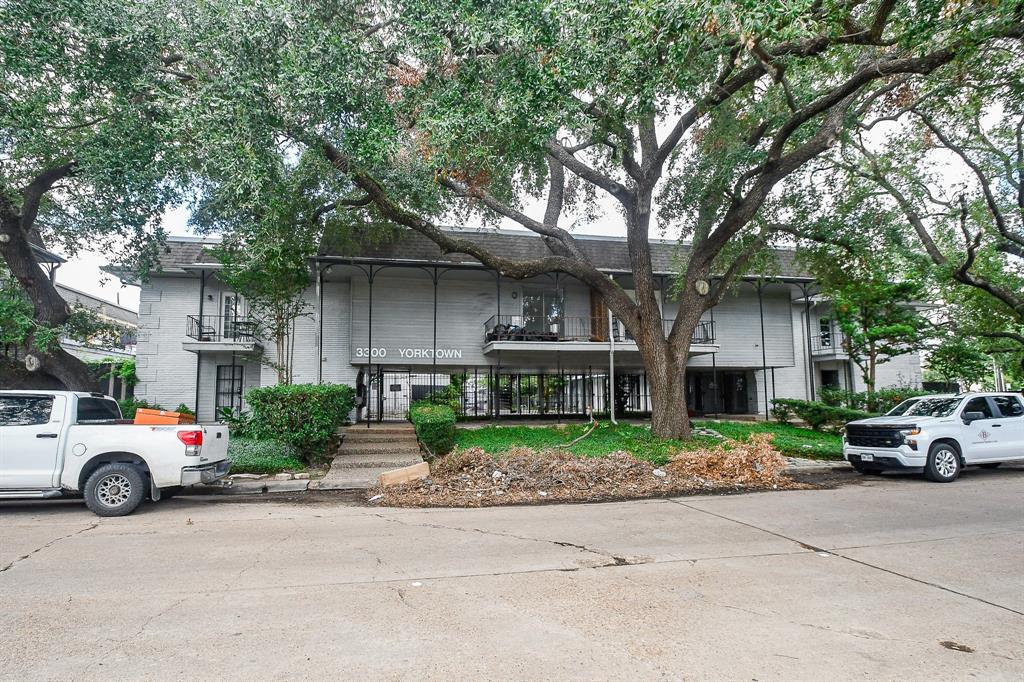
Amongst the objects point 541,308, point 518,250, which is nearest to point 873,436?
point 541,308

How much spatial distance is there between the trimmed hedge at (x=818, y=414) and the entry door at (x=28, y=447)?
19.0 metres

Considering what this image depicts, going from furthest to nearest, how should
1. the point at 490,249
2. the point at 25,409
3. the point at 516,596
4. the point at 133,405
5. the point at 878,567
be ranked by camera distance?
1. the point at 490,249
2. the point at 133,405
3. the point at 25,409
4. the point at 878,567
5. the point at 516,596

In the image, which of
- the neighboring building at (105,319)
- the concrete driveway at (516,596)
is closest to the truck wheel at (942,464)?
the concrete driveway at (516,596)

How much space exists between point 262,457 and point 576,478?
22.3 feet

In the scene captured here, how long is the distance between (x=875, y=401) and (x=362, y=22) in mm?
17878

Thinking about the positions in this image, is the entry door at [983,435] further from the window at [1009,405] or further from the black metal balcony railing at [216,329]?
the black metal balcony railing at [216,329]

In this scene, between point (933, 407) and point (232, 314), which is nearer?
point (933, 407)

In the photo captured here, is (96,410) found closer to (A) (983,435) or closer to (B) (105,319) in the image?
(B) (105,319)

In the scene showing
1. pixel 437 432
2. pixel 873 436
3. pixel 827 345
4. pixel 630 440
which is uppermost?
pixel 827 345

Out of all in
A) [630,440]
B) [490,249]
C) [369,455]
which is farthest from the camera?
[490,249]

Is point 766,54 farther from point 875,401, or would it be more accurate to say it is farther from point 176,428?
point 875,401

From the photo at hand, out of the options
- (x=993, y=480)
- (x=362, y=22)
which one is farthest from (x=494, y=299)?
(x=993, y=480)

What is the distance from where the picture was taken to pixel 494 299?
66.4 feet

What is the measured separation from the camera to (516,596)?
15.1 feet
